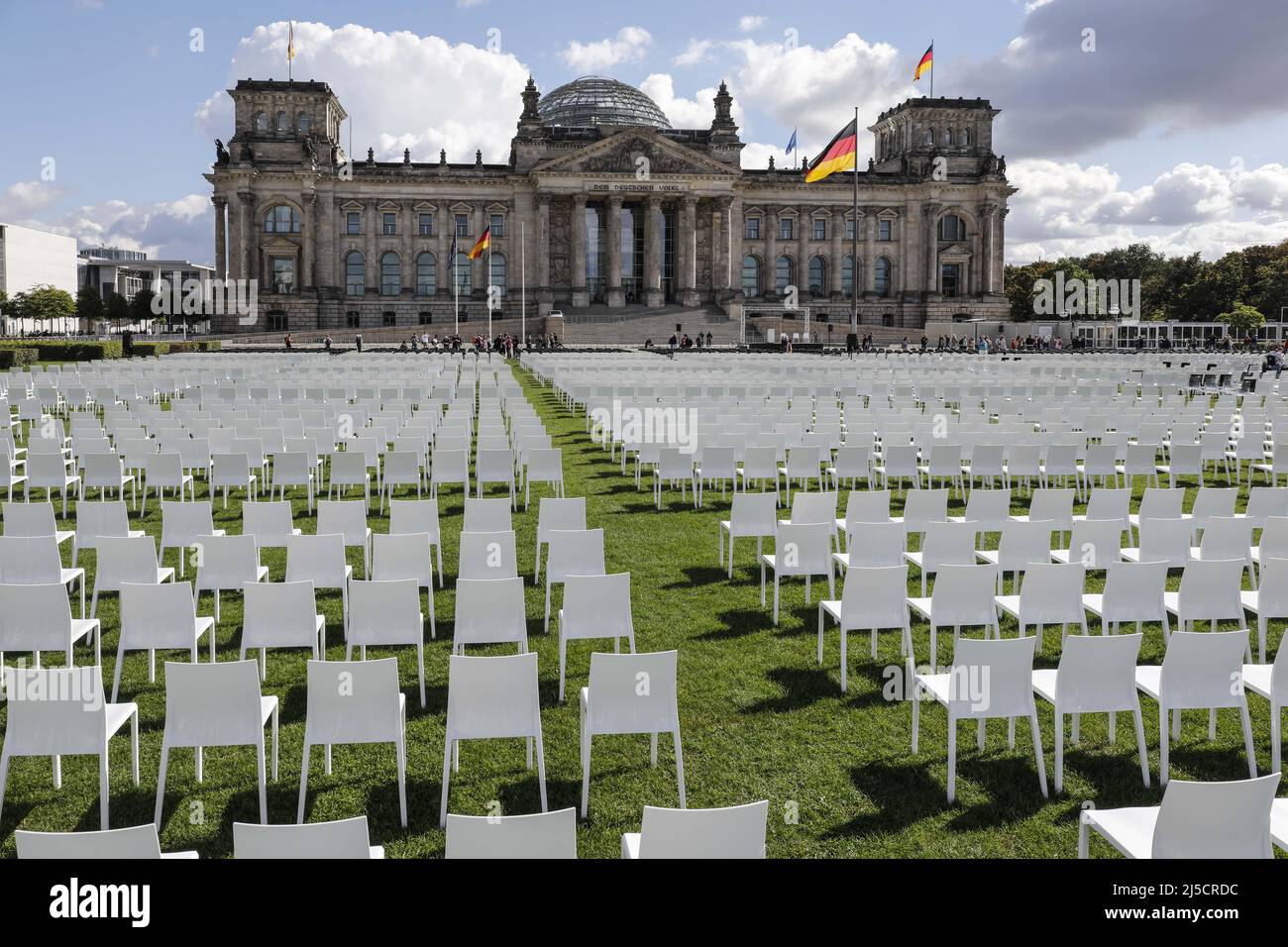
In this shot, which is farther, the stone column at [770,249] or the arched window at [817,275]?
the arched window at [817,275]

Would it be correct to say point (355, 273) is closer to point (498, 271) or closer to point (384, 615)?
point (498, 271)

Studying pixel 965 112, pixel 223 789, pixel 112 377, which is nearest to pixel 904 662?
pixel 223 789

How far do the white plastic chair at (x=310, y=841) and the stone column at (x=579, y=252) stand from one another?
9000 cm

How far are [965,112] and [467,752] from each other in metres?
106

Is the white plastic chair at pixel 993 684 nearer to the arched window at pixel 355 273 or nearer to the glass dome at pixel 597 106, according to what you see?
the arched window at pixel 355 273

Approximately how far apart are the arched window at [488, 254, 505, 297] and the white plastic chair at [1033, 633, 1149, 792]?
297ft

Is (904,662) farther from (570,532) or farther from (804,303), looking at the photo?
(804,303)

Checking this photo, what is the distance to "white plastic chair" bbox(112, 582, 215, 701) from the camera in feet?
25.0

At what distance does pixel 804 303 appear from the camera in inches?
3856

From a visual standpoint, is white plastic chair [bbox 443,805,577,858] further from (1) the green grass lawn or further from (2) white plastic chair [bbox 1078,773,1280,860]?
(2) white plastic chair [bbox 1078,773,1280,860]

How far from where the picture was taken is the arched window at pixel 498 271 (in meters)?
94.4

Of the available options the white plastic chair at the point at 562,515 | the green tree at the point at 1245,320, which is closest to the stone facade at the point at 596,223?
the green tree at the point at 1245,320

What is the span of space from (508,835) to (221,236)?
9516 centimetres
